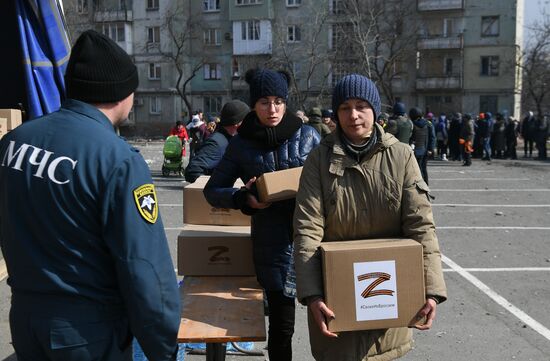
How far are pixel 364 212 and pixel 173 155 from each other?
14.9 m

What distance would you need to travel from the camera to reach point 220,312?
11.0 feet

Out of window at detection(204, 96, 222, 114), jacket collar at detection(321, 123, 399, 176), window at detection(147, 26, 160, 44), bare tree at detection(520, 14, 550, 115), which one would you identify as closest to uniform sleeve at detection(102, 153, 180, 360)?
jacket collar at detection(321, 123, 399, 176)

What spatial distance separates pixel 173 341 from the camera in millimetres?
2199

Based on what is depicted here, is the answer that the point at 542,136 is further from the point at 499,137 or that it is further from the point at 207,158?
the point at 207,158

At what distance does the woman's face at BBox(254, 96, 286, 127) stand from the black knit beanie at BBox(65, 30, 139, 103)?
1.42 metres

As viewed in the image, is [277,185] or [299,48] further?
[299,48]

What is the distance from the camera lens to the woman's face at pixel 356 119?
2.85 metres

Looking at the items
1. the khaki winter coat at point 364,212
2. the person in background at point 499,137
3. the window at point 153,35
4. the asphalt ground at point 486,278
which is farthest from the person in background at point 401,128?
the window at point 153,35

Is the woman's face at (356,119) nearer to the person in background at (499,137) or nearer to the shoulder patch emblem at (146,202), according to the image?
the shoulder patch emblem at (146,202)

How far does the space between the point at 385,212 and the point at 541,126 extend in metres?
23.2

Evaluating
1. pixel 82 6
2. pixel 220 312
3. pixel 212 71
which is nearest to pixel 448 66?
pixel 212 71

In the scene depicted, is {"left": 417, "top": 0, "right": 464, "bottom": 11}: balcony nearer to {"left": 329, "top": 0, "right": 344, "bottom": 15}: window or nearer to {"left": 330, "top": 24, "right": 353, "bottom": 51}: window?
{"left": 329, "top": 0, "right": 344, "bottom": 15}: window

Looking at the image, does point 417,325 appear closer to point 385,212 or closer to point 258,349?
point 385,212

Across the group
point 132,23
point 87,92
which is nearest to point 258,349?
point 87,92
